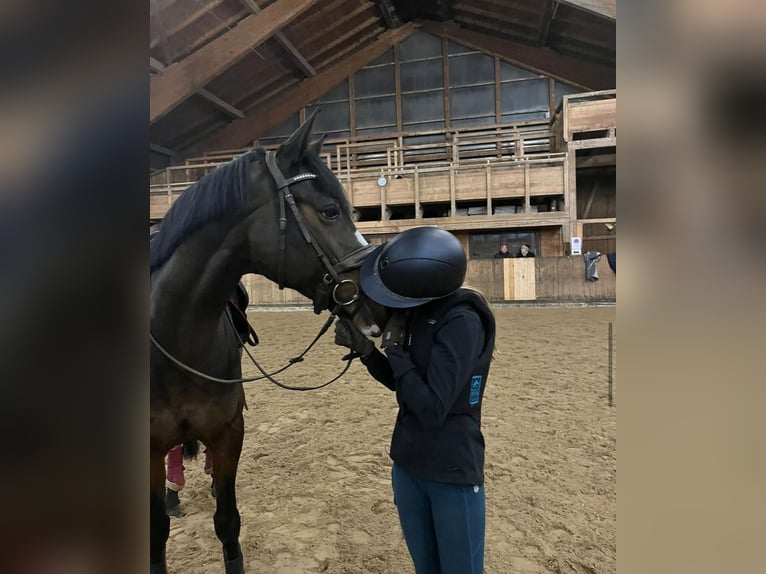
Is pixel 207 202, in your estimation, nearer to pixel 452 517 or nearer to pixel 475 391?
pixel 475 391

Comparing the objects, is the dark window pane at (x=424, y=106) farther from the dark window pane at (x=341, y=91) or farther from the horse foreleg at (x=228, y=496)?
the horse foreleg at (x=228, y=496)

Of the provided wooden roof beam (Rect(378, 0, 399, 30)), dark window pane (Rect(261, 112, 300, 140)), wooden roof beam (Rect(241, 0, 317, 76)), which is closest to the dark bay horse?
wooden roof beam (Rect(241, 0, 317, 76))

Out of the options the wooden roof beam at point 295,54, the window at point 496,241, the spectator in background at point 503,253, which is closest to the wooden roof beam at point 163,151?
the wooden roof beam at point 295,54

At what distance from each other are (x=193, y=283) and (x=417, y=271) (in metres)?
0.88

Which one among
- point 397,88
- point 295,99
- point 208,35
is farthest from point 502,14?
point 208,35

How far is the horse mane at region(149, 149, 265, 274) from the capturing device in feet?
5.22

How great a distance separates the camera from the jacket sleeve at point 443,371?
1222mm

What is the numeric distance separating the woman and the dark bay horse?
23 cm

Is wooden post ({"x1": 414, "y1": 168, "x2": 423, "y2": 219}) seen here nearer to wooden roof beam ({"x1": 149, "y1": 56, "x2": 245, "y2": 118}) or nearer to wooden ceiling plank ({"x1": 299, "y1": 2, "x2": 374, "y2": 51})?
wooden ceiling plank ({"x1": 299, "y1": 2, "x2": 374, "y2": 51})

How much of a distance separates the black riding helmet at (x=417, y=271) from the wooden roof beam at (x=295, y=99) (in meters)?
17.6

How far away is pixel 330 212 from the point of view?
1.62 m
